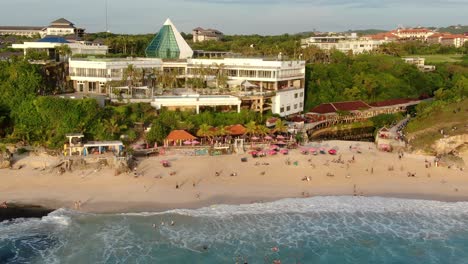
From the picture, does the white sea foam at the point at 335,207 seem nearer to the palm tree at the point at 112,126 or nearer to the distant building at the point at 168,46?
the palm tree at the point at 112,126

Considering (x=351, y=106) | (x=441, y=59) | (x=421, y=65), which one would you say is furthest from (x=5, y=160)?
(x=441, y=59)

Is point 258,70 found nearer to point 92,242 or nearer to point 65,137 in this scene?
point 65,137

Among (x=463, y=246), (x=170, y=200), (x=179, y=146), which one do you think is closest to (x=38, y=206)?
(x=170, y=200)

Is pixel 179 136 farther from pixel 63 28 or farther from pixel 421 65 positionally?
pixel 421 65

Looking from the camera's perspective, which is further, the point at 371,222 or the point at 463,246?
the point at 371,222

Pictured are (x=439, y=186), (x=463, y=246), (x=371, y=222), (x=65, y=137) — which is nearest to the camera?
(x=463, y=246)

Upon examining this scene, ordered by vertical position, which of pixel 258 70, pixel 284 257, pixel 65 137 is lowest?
pixel 284 257

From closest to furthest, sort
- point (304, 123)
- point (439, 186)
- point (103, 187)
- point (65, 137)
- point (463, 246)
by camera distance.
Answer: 1. point (463, 246)
2. point (103, 187)
3. point (439, 186)
4. point (65, 137)
5. point (304, 123)

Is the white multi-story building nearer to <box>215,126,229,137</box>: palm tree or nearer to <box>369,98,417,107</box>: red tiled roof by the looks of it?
<box>215,126,229,137</box>: palm tree
